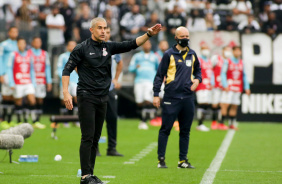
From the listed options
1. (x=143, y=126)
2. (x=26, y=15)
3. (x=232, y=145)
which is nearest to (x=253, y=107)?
(x=143, y=126)

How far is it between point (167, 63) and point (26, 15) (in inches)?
601

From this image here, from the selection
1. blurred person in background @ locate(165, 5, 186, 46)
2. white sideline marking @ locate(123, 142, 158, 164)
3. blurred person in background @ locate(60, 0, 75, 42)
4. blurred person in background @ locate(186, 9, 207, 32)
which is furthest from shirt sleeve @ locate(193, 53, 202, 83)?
blurred person in background @ locate(60, 0, 75, 42)

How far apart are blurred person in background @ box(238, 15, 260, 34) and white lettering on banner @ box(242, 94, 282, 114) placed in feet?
8.45

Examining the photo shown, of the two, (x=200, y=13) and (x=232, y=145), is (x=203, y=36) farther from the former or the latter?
(x=232, y=145)

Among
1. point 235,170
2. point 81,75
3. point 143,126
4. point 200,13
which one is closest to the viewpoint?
point 81,75

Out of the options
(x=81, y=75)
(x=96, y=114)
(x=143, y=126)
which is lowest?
(x=143, y=126)

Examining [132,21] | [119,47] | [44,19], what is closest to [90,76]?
[119,47]

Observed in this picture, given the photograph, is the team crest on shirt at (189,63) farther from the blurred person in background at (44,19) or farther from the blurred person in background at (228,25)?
the blurred person in background at (44,19)

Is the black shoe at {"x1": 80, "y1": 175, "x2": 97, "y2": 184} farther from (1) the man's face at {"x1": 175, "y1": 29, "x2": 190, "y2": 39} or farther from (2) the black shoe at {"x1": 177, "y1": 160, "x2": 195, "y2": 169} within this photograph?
(1) the man's face at {"x1": 175, "y1": 29, "x2": 190, "y2": 39}

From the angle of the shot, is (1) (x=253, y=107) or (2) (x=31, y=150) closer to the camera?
(2) (x=31, y=150)

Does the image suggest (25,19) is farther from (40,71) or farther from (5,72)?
(5,72)

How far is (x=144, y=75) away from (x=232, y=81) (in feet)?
9.02

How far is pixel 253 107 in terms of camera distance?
71.6 ft

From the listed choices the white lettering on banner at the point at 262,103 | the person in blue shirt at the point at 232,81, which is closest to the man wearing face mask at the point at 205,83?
the person in blue shirt at the point at 232,81
